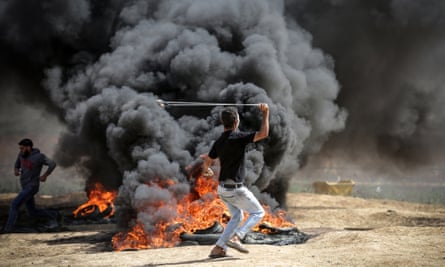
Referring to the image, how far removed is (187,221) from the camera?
418 inches

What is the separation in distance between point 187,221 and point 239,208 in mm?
3364

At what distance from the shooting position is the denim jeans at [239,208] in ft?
23.9

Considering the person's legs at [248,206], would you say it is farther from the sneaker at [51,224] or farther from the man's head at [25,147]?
the sneaker at [51,224]

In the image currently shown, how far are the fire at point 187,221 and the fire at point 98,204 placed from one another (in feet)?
18.6

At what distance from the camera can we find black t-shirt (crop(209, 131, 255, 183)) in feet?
23.8

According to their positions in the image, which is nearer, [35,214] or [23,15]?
[35,214]

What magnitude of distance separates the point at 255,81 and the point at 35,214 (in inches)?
316

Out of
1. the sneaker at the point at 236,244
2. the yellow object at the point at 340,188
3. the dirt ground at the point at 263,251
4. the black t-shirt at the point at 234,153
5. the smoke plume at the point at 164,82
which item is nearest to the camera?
the black t-shirt at the point at 234,153

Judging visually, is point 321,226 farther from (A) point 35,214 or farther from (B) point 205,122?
(A) point 35,214

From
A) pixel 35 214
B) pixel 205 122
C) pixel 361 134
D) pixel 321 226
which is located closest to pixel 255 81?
pixel 205 122

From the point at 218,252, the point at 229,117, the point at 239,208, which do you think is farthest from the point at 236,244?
the point at 229,117

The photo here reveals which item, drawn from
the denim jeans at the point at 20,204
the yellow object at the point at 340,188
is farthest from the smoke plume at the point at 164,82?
the yellow object at the point at 340,188

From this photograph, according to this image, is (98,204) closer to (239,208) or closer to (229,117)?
(239,208)

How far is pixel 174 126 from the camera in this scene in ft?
42.4
